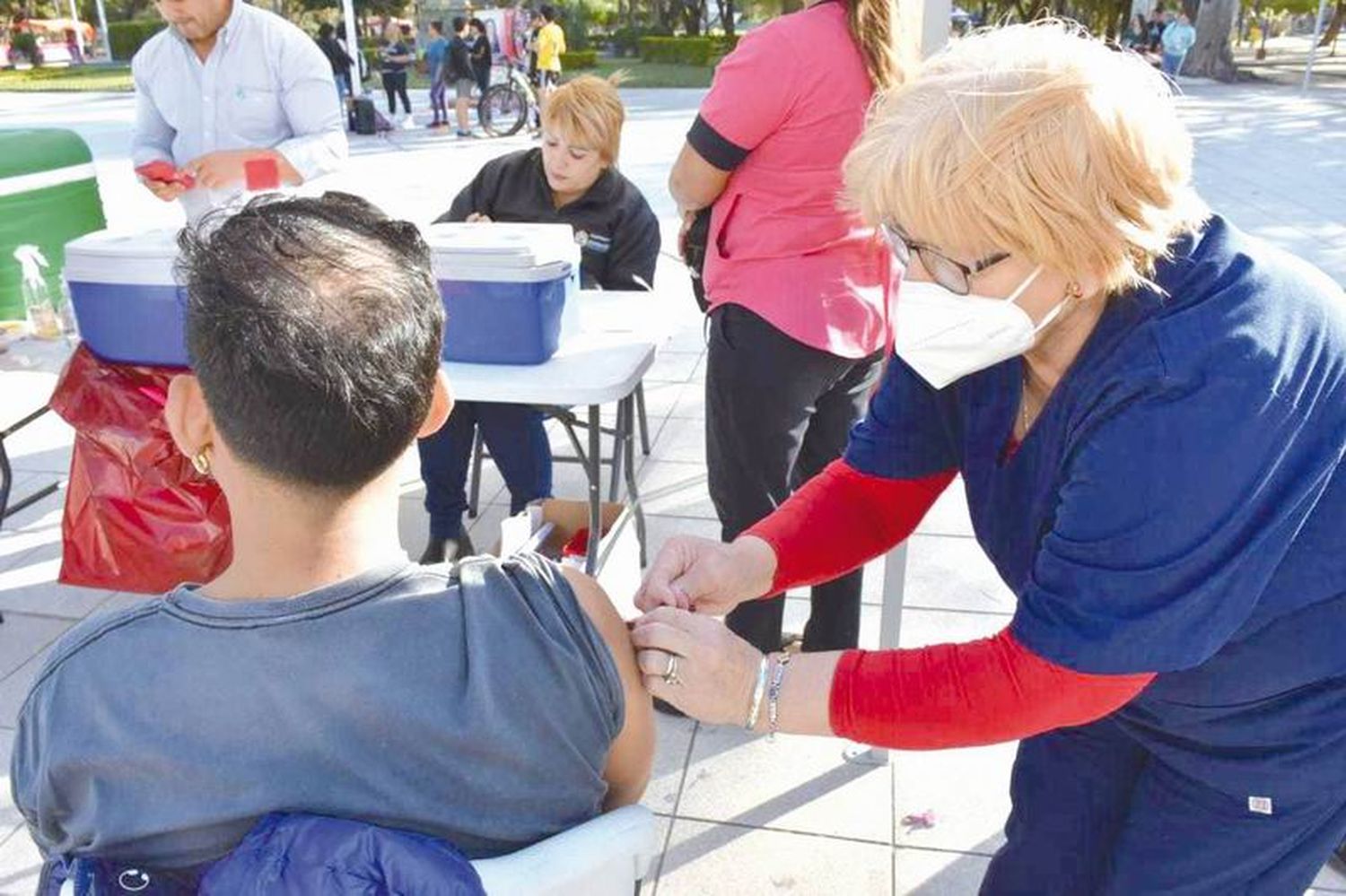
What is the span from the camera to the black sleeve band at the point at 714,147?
2066mm

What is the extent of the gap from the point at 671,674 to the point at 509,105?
14810 millimetres

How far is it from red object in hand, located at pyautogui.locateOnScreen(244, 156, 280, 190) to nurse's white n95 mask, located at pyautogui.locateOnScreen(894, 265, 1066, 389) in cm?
216

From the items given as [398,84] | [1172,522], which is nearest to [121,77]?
[398,84]

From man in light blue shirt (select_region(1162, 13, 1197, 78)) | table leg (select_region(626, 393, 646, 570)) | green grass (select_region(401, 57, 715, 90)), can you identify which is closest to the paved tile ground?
table leg (select_region(626, 393, 646, 570))

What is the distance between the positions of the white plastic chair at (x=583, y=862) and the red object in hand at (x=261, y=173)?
7.90ft

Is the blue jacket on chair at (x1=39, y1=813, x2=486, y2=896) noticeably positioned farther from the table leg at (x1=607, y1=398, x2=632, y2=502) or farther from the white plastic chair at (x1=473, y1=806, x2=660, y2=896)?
the table leg at (x1=607, y1=398, x2=632, y2=502)

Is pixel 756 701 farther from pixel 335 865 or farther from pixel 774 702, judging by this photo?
pixel 335 865

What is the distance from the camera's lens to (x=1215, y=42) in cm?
2019

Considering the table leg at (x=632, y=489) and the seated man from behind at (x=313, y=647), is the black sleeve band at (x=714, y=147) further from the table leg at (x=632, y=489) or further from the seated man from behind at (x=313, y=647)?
the seated man from behind at (x=313, y=647)

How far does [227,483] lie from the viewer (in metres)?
1.00

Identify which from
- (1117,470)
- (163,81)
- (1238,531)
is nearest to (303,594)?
(1117,470)

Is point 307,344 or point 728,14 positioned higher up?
point 728,14

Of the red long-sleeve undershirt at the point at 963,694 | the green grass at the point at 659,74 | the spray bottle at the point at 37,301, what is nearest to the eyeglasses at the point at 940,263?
the red long-sleeve undershirt at the point at 963,694

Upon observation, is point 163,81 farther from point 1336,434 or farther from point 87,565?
point 1336,434
